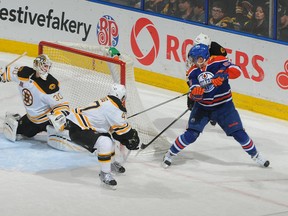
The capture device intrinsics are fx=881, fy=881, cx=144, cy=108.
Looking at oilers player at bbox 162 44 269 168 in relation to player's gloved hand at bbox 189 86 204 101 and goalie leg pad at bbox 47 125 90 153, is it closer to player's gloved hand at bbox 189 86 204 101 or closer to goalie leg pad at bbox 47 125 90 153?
player's gloved hand at bbox 189 86 204 101

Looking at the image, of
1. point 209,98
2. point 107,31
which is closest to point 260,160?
point 209,98

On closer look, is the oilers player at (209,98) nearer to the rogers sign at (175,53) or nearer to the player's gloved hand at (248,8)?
the rogers sign at (175,53)

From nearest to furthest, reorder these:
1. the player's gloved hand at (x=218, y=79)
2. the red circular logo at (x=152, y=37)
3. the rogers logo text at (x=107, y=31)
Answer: the player's gloved hand at (x=218, y=79)
the red circular logo at (x=152, y=37)
the rogers logo text at (x=107, y=31)

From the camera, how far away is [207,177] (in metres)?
7.53

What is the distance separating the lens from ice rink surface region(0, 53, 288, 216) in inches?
259

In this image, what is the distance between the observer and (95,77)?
Answer: 8.16 meters

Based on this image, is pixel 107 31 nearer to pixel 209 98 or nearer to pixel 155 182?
pixel 209 98

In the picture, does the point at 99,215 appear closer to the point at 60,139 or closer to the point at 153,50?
the point at 60,139

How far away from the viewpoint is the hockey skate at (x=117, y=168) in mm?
7414

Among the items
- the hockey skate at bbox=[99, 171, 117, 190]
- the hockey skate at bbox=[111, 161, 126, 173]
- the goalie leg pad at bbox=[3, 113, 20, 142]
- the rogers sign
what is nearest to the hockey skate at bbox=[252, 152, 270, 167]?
the hockey skate at bbox=[111, 161, 126, 173]

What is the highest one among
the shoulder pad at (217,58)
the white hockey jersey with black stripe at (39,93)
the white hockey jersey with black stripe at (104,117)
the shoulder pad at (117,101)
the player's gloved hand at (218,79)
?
the shoulder pad at (217,58)

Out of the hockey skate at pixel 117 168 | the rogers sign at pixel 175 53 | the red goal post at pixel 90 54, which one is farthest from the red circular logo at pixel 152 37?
the hockey skate at pixel 117 168

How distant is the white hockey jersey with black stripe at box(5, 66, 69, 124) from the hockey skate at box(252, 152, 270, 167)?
1.72m

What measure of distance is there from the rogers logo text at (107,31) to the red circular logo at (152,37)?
259mm
